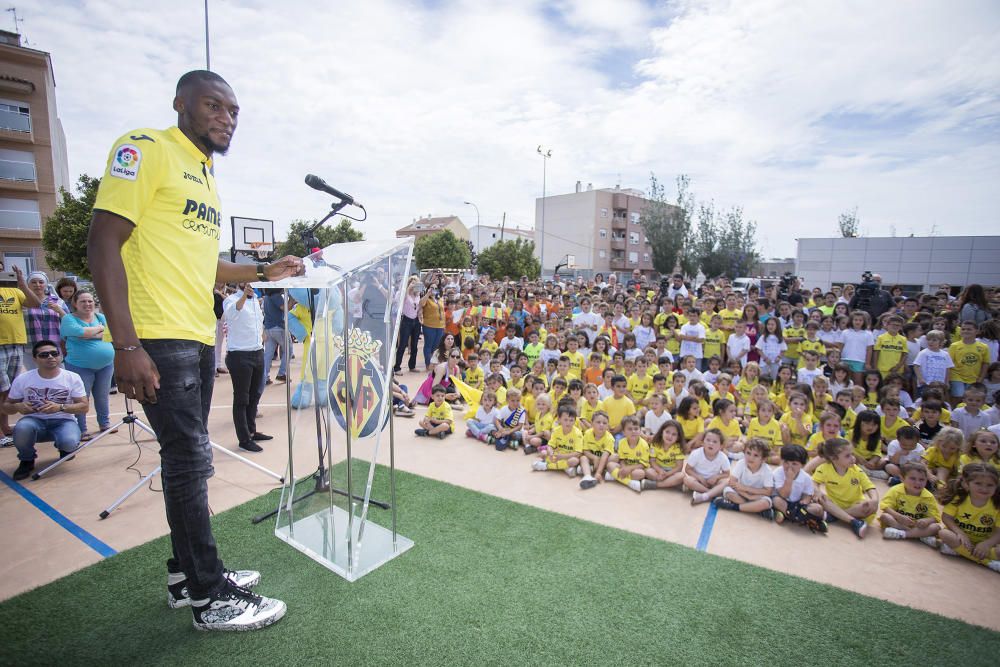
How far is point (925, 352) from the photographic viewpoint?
662 centimetres

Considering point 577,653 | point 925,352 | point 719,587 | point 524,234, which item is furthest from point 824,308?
point 524,234

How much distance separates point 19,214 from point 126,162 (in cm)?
3420

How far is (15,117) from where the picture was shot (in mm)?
24875

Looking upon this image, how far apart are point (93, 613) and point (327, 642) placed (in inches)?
52.7

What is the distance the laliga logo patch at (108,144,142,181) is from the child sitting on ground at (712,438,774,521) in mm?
4762

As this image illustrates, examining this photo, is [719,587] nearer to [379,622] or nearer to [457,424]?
[379,622]

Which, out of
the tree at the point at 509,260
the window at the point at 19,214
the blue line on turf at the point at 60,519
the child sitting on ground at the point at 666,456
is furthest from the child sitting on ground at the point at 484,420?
the tree at the point at 509,260

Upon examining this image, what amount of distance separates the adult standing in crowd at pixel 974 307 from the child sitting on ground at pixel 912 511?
4818 millimetres

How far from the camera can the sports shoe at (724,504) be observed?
4258 mm

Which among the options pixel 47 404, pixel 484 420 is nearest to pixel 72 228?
pixel 47 404

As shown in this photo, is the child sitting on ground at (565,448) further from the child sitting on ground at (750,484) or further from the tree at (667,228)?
the tree at (667,228)

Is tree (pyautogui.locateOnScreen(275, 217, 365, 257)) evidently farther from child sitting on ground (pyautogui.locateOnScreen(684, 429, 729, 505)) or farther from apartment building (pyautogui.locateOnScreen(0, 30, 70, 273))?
child sitting on ground (pyautogui.locateOnScreen(684, 429, 729, 505))

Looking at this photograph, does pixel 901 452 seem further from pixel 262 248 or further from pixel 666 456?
pixel 262 248

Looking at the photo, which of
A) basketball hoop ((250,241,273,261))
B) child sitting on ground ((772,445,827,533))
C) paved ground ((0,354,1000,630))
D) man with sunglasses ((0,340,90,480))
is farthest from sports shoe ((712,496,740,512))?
basketball hoop ((250,241,273,261))
